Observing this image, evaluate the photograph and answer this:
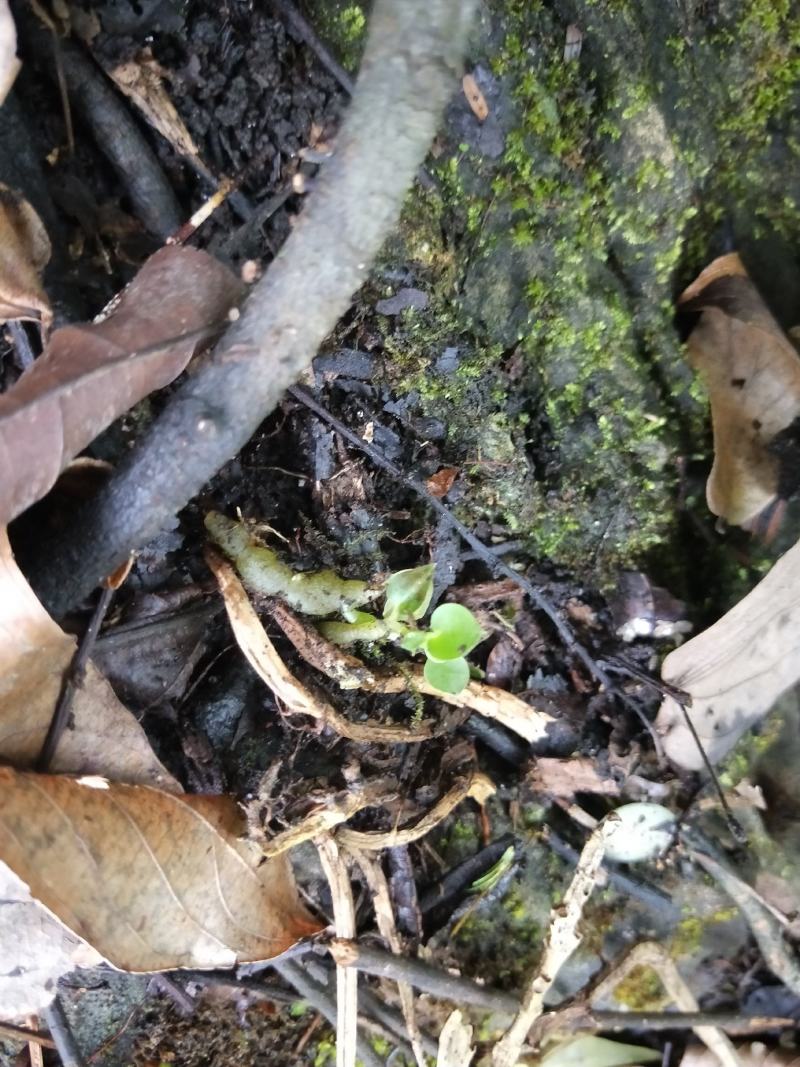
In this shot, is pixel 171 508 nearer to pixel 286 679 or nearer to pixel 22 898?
pixel 286 679

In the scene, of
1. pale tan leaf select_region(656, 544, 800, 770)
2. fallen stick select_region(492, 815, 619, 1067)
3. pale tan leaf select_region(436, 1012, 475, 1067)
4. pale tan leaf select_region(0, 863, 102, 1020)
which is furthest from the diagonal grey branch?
pale tan leaf select_region(436, 1012, 475, 1067)

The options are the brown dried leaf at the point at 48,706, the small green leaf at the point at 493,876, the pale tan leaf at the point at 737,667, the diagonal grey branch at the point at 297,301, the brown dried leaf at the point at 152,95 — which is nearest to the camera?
the diagonal grey branch at the point at 297,301

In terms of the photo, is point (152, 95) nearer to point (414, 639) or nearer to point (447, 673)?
point (414, 639)

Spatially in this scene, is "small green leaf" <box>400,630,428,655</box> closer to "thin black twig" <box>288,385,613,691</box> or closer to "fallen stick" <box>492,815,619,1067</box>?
"thin black twig" <box>288,385,613,691</box>

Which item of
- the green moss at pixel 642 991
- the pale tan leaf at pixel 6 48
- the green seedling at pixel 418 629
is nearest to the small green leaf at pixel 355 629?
the green seedling at pixel 418 629

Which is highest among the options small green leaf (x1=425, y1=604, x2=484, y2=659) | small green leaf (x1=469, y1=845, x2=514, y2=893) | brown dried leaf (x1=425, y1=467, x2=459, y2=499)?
brown dried leaf (x1=425, y1=467, x2=459, y2=499)

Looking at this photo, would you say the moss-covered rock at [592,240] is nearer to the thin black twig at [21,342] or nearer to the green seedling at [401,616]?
the green seedling at [401,616]

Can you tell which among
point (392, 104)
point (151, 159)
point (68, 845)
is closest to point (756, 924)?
point (68, 845)
